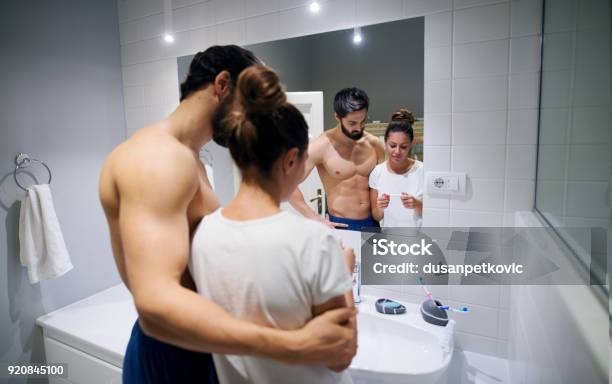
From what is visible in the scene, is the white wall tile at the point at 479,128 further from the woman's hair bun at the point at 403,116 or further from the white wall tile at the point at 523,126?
the woman's hair bun at the point at 403,116

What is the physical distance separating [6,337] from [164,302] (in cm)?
163

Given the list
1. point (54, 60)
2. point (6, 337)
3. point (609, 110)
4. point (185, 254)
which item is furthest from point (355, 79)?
point (6, 337)

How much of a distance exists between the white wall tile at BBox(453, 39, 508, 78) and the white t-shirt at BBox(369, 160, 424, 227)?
36 cm

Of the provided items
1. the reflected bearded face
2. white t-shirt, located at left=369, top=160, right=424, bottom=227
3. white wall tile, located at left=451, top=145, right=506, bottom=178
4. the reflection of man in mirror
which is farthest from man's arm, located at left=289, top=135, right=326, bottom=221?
white wall tile, located at left=451, top=145, right=506, bottom=178

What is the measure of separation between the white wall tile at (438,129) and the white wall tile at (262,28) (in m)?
0.77

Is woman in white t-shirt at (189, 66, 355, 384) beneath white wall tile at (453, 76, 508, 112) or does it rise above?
beneath

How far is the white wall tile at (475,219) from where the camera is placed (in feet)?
4.29

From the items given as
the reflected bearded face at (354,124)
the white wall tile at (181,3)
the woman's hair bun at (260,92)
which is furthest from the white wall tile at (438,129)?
the white wall tile at (181,3)

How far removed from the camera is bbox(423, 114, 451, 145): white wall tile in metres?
1.33

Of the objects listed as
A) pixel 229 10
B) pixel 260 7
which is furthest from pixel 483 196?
pixel 229 10

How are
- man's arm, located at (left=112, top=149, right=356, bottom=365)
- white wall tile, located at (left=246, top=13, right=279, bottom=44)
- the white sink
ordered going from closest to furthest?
man's arm, located at (left=112, top=149, right=356, bottom=365)
the white sink
white wall tile, located at (left=246, top=13, right=279, bottom=44)

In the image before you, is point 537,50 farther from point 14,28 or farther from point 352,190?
point 14,28

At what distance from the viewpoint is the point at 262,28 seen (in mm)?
1646

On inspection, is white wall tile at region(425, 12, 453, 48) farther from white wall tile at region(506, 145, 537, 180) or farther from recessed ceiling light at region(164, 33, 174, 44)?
recessed ceiling light at region(164, 33, 174, 44)
